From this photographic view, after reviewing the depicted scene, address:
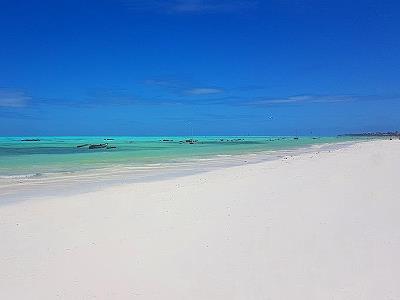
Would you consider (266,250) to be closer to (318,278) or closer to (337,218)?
(318,278)

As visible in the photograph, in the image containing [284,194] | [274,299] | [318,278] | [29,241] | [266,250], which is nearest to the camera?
[274,299]

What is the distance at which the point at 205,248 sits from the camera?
5.20 m

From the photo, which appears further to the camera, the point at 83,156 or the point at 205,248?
the point at 83,156

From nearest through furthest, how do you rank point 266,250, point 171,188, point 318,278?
point 318,278 < point 266,250 < point 171,188

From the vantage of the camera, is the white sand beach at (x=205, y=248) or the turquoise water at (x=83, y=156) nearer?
the white sand beach at (x=205, y=248)

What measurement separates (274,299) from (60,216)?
196 inches

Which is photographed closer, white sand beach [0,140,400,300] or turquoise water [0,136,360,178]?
white sand beach [0,140,400,300]

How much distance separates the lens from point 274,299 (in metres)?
3.73

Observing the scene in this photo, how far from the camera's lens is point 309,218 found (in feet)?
22.0

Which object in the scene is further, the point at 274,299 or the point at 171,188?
the point at 171,188

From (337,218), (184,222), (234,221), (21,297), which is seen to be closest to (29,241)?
(21,297)

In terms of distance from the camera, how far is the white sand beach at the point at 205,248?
3.97 meters

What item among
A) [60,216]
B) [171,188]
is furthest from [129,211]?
[171,188]

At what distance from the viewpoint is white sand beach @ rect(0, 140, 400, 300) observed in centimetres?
397
